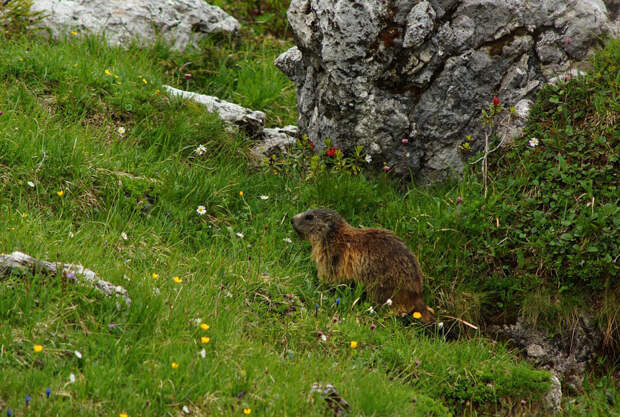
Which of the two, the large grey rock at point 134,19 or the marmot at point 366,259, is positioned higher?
the large grey rock at point 134,19

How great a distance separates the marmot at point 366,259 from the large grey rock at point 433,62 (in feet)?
4.30

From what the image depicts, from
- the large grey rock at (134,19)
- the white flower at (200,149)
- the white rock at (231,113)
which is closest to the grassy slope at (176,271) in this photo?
the white flower at (200,149)

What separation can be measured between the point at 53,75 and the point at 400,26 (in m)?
3.80

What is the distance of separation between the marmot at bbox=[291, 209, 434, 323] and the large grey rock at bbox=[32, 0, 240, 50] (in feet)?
13.7

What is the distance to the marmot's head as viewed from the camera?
6.38 meters

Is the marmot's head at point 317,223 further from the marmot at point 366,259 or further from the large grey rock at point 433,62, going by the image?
the large grey rock at point 433,62

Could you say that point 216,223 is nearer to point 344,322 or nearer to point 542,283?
point 344,322

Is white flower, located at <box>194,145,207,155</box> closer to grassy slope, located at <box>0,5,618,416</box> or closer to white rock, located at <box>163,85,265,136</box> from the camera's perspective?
grassy slope, located at <box>0,5,618,416</box>

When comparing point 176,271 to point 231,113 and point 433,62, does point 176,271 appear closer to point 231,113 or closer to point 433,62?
point 231,113

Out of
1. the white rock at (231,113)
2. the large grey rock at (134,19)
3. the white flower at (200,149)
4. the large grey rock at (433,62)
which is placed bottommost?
the white flower at (200,149)

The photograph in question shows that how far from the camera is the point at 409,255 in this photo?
19.8 feet

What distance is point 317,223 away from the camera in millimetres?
6398

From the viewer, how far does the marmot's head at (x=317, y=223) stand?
251 inches

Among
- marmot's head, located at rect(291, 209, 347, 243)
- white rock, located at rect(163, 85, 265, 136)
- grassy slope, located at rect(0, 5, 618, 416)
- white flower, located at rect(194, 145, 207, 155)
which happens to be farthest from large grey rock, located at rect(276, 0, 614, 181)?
white flower, located at rect(194, 145, 207, 155)
